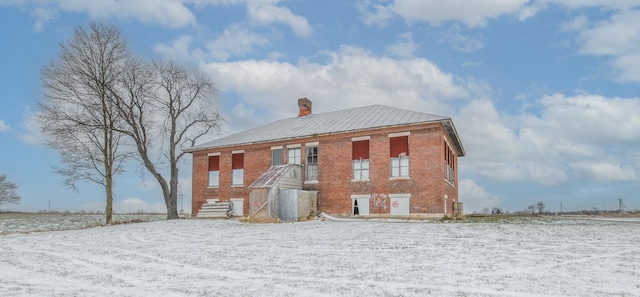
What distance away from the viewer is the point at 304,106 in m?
37.3

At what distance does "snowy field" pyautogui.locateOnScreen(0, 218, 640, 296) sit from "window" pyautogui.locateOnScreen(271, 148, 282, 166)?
51.1 ft

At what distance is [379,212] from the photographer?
2661 cm

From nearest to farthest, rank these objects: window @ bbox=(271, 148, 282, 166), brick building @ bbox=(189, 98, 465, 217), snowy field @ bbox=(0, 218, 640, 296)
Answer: snowy field @ bbox=(0, 218, 640, 296)
brick building @ bbox=(189, 98, 465, 217)
window @ bbox=(271, 148, 282, 166)

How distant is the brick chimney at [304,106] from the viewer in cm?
3709

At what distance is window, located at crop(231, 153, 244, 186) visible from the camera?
32878mm

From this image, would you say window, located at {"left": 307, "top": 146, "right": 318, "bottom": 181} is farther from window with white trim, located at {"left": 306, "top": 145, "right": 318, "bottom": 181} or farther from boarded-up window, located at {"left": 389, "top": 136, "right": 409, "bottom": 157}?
boarded-up window, located at {"left": 389, "top": 136, "right": 409, "bottom": 157}

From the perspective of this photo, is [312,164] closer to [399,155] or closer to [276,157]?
[276,157]

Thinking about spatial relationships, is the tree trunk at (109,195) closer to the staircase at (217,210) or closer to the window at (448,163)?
the staircase at (217,210)

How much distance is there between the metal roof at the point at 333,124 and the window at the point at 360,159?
3.22 feet

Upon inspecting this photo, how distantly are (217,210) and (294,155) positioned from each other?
693cm

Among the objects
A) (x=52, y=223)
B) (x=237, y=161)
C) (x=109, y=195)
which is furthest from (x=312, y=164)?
(x=52, y=223)

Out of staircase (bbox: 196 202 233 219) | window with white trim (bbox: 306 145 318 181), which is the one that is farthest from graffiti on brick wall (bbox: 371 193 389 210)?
staircase (bbox: 196 202 233 219)

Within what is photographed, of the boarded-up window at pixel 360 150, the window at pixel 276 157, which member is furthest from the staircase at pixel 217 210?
the boarded-up window at pixel 360 150

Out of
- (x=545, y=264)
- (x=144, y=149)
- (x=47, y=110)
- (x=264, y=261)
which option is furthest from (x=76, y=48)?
(x=545, y=264)
